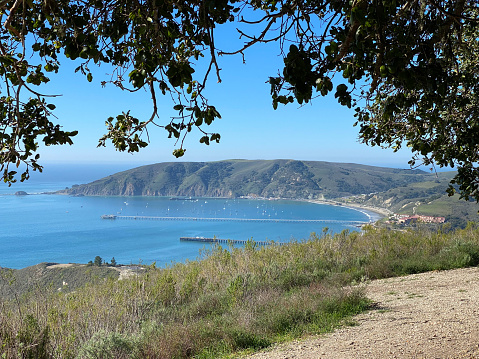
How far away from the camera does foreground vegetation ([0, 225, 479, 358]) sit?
402 cm

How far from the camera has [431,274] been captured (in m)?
7.46

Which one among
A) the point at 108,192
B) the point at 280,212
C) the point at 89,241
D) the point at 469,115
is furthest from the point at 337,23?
the point at 108,192

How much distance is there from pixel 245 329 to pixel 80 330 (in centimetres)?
198

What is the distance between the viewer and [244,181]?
106 metres

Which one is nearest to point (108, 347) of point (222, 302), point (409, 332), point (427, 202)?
point (222, 302)

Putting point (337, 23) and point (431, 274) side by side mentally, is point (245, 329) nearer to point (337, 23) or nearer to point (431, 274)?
point (337, 23)

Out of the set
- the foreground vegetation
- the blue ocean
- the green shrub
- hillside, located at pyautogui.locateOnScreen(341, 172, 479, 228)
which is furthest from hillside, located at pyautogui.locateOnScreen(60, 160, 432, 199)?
the green shrub

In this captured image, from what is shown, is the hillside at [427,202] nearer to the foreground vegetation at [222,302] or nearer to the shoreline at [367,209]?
the shoreline at [367,209]

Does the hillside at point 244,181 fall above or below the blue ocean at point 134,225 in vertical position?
above

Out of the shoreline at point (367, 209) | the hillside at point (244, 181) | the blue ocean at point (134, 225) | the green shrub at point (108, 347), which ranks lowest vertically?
the blue ocean at point (134, 225)

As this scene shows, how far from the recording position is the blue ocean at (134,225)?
41094mm

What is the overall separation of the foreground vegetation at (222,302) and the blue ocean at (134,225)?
17.0 m

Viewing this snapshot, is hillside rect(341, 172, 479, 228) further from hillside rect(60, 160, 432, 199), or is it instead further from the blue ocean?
hillside rect(60, 160, 432, 199)

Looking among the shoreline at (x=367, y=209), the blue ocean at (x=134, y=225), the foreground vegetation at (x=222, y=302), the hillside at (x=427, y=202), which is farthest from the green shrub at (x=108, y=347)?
the shoreline at (x=367, y=209)
